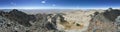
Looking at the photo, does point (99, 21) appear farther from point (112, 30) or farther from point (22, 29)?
point (22, 29)

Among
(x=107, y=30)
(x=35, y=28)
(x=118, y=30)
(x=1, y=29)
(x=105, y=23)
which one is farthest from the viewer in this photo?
(x=105, y=23)

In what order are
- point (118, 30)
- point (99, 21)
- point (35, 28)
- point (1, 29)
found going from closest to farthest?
point (1, 29)
point (118, 30)
point (35, 28)
point (99, 21)

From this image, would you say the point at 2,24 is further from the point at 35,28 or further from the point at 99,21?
the point at 99,21

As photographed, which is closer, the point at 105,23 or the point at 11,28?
the point at 11,28

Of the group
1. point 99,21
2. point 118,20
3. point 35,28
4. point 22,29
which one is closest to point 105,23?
point 99,21

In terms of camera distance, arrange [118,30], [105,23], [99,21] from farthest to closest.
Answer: [99,21] → [105,23] → [118,30]

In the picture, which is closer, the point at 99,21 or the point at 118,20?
the point at 118,20

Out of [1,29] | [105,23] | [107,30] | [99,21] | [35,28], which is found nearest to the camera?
[1,29]

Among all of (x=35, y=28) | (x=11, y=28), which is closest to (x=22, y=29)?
(x=11, y=28)

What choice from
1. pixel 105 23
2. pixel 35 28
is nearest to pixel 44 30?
pixel 35 28
